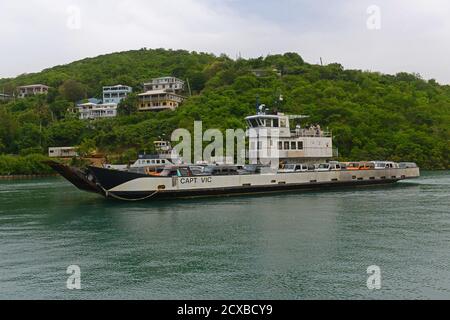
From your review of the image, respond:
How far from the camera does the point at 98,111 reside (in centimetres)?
10438

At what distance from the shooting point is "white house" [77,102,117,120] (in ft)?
341

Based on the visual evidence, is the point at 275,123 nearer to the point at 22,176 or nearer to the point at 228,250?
the point at 228,250

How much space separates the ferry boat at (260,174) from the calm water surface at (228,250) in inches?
105

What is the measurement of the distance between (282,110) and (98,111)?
44.2 metres

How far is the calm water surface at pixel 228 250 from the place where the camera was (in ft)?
44.8

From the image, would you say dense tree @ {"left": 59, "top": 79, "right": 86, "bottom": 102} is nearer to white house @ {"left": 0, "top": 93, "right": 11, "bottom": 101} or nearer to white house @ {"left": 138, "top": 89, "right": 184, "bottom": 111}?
white house @ {"left": 0, "top": 93, "right": 11, "bottom": 101}

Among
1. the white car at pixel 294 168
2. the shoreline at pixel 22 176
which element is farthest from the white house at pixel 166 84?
the white car at pixel 294 168

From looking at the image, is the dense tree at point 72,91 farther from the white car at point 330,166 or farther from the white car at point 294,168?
the white car at point 294,168

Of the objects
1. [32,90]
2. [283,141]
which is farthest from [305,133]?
[32,90]

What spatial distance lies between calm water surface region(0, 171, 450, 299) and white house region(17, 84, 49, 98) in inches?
3989

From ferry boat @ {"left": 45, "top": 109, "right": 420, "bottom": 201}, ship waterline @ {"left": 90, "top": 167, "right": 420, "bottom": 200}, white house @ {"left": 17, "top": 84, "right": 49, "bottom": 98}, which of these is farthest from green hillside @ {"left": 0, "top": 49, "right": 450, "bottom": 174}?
ship waterline @ {"left": 90, "top": 167, "right": 420, "bottom": 200}

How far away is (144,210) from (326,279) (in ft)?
60.2
